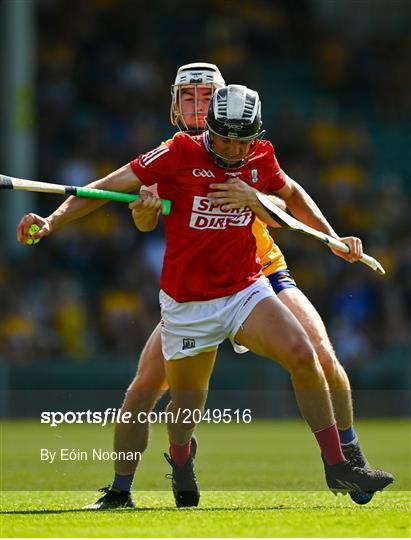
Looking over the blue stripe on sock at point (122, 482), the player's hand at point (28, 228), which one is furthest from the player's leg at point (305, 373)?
the player's hand at point (28, 228)

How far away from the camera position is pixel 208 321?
7598 mm

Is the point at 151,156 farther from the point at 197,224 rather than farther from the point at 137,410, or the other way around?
the point at 137,410

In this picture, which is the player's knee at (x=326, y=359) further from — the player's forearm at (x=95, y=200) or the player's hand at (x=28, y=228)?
the player's hand at (x=28, y=228)

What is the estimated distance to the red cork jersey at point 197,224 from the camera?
7.62 metres

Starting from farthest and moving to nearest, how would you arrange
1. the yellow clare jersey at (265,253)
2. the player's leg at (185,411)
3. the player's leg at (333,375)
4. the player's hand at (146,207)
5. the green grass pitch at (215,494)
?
1. the yellow clare jersey at (265,253)
2. the player's leg at (333,375)
3. the player's leg at (185,411)
4. the player's hand at (146,207)
5. the green grass pitch at (215,494)

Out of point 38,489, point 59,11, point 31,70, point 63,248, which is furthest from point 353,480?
point 59,11

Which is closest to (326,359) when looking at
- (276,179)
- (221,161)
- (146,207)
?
(276,179)

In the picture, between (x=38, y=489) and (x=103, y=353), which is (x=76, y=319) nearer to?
(x=103, y=353)

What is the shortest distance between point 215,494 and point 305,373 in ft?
5.15

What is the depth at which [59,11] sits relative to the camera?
22.7 m

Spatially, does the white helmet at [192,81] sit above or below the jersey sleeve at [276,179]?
above

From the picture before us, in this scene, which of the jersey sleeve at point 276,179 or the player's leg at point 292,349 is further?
the jersey sleeve at point 276,179

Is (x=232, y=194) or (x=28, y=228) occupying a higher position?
(x=232, y=194)

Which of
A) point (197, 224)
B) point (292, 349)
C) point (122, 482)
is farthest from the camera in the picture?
point (122, 482)
